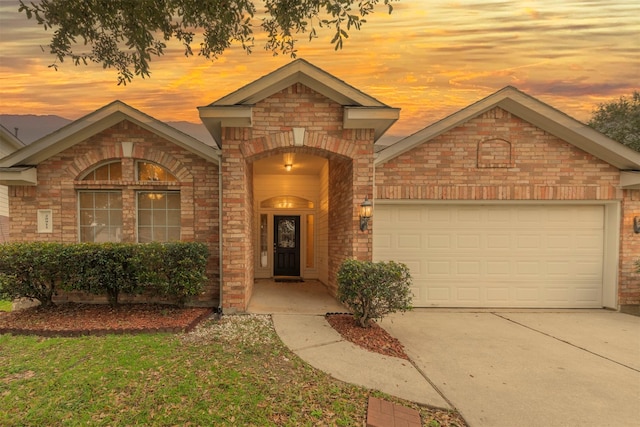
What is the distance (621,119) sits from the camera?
608 inches

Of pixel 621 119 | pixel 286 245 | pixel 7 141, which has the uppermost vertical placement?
pixel 621 119

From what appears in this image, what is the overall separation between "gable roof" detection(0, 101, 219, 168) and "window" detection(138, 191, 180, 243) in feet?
4.06

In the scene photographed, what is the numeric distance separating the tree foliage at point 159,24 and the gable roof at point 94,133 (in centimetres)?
153

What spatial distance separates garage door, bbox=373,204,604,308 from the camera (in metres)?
6.51

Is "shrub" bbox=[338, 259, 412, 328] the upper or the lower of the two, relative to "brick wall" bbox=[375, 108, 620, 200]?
lower

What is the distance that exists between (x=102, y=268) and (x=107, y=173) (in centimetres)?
220

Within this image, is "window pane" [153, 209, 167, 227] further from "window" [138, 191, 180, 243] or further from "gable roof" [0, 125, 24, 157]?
"gable roof" [0, 125, 24, 157]

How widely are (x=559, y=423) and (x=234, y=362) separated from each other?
3.35 meters

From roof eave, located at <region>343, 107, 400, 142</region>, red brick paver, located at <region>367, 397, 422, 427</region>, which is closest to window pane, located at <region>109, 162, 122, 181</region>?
roof eave, located at <region>343, 107, 400, 142</region>

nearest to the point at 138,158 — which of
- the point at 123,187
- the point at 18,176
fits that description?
the point at 123,187

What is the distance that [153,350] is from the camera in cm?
393

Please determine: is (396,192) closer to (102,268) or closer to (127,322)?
(127,322)

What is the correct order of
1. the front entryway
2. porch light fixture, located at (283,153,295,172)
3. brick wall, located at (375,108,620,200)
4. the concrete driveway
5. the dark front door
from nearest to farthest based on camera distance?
the concrete driveway < the front entryway < brick wall, located at (375,108,620,200) < porch light fixture, located at (283,153,295,172) < the dark front door

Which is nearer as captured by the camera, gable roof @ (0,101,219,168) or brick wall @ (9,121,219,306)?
gable roof @ (0,101,219,168)
